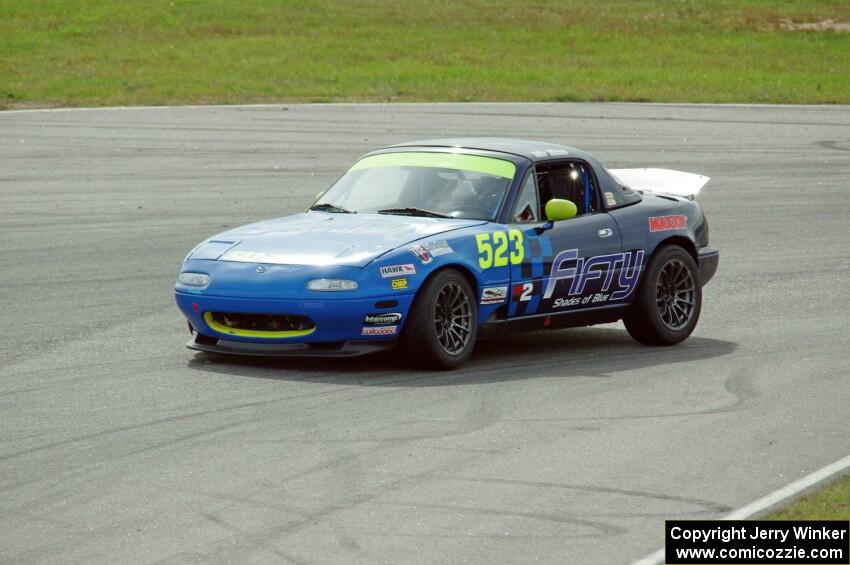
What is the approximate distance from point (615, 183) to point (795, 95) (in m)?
25.6

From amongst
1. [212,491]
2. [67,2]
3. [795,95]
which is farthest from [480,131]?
[67,2]

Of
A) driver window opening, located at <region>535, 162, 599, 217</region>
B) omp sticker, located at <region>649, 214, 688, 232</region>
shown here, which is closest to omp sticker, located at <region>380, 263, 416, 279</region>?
driver window opening, located at <region>535, 162, 599, 217</region>

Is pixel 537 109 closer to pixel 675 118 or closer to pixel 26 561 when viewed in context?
Answer: pixel 675 118

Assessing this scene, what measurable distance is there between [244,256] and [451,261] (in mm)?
1298

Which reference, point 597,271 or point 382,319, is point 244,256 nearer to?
point 382,319

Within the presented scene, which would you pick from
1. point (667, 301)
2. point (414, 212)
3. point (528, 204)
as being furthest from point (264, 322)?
point (667, 301)

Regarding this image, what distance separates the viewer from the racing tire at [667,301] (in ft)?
35.1

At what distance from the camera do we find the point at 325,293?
30.0 feet

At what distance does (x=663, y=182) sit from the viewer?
1198cm

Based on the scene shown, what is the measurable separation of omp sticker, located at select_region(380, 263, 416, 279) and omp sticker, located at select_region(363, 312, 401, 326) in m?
0.23

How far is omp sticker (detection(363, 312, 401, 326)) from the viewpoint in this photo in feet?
30.2

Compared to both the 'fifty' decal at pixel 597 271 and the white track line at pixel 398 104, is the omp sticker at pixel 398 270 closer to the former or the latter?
the 'fifty' decal at pixel 597 271


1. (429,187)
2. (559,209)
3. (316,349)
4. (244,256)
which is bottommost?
(316,349)

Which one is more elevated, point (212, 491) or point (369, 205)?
point (369, 205)
